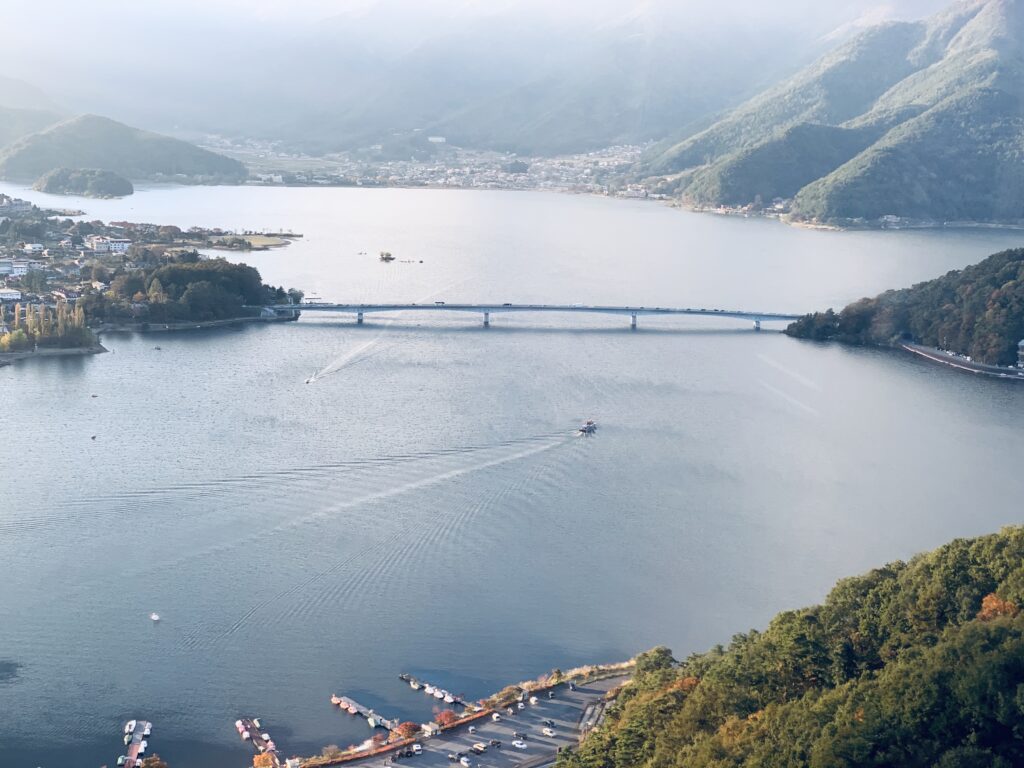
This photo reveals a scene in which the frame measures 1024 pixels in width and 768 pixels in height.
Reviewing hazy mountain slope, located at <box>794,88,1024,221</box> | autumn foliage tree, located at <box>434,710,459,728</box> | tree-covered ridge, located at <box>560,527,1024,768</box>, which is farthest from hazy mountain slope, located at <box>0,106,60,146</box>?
tree-covered ridge, located at <box>560,527,1024,768</box>

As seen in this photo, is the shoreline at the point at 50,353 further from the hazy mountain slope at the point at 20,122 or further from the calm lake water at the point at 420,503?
the hazy mountain slope at the point at 20,122

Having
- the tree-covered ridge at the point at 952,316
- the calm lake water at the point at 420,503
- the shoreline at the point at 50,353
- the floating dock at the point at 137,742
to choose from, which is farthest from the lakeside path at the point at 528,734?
the tree-covered ridge at the point at 952,316

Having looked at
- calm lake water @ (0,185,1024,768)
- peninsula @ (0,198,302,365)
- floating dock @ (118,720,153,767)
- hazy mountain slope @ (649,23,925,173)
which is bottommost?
floating dock @ (118,720,153,767)

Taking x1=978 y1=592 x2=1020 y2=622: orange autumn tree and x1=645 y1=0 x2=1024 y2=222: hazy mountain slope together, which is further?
x1=645 y1=0 x2=1024 y2=222: hazy mountain slope

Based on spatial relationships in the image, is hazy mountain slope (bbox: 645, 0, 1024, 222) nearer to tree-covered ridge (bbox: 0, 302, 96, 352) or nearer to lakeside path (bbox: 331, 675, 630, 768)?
tree-covered ridge (bbox: 0, 302, 96, 352)

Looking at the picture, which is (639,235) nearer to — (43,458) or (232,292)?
(232,292)
